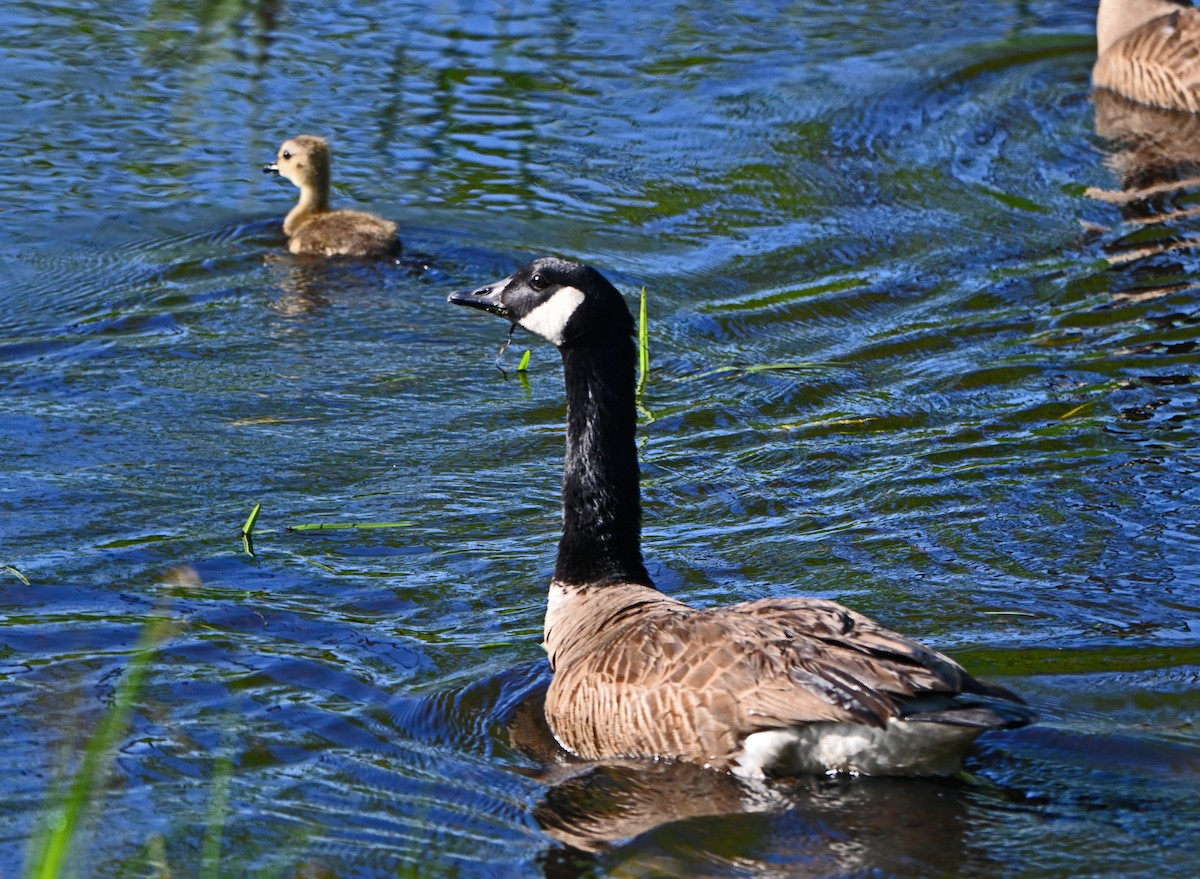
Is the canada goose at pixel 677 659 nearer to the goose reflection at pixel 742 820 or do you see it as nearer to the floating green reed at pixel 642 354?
the goose reflection at pixel 742 820

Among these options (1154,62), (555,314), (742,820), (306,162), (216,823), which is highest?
(1154,62)

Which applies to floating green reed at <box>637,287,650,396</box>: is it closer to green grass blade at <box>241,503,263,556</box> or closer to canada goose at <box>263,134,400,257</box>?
canada goose at <box>263,134,400,257</box>

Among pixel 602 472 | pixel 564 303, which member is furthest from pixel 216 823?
pixel 564 303

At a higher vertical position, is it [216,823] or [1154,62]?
[1154,62]

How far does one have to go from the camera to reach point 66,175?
11.8m

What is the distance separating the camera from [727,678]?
5.55 m

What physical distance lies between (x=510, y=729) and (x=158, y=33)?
9767mm

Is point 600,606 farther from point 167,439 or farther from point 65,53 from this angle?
point 65,53

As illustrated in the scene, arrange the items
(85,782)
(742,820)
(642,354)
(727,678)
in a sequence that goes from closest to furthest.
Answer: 1. (85,782)
2. (742,820)
3. (727,678)
4. (642,354)

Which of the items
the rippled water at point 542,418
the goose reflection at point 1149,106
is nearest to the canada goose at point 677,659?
the rippled water at point 542,418

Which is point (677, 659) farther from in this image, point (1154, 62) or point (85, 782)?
point (1154, 62)

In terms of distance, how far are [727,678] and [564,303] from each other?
168cm

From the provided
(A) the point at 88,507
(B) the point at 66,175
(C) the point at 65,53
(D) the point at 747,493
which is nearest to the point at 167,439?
(A) the point at 88,507

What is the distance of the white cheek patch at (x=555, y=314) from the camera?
6.50 metres
